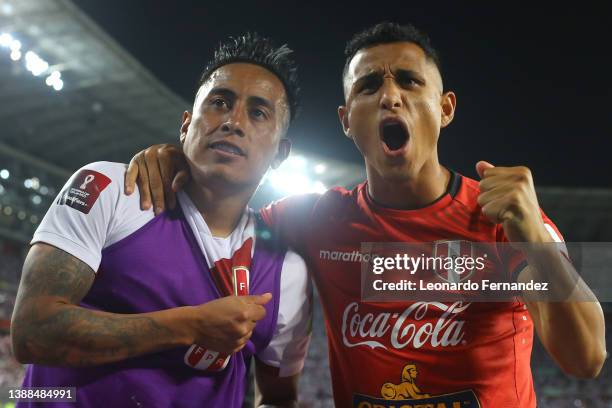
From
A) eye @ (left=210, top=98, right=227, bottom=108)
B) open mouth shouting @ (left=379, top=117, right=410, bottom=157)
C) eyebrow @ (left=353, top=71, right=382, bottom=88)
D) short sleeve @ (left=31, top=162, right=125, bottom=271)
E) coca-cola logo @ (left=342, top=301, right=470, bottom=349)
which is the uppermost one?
eyebrow @ (left=353, top=71, right=382, bottom=88)

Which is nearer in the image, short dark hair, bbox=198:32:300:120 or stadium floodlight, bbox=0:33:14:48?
short dark hair, bbox=198:32:300:120

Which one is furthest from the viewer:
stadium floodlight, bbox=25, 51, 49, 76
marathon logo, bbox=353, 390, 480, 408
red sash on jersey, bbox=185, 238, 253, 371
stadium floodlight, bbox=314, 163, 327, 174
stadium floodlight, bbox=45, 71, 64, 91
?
stadium floodlight, bbox=314, 163, 327, 174

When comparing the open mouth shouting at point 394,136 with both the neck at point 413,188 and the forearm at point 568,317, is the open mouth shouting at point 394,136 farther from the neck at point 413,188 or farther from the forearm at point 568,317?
the forearm at point 568,317

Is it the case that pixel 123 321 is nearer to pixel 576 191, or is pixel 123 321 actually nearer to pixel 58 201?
pixel 58 201

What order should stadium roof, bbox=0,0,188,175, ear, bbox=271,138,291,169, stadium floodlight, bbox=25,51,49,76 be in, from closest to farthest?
ear, bbox=271,138,291,169
stadium roof, bbox=0,0,188,175
stadium floodlight, bbox=25,51,49,76

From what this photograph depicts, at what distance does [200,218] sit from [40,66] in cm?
1581

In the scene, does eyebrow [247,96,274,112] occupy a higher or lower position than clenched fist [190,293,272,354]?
higher

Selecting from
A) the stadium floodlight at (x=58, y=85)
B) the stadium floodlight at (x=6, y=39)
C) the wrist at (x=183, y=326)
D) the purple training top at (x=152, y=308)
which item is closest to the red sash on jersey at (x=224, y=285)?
the purple training top at (x=152, y=308)

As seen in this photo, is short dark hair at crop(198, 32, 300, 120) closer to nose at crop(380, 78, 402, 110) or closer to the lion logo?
nose at crop(380, 78, 402, 110)

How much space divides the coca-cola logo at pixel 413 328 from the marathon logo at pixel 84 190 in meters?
1.32

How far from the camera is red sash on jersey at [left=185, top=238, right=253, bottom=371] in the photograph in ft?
7.32

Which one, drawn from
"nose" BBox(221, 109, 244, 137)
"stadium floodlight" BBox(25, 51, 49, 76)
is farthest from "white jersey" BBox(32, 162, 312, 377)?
"stadium floodlight" BBox(25, 51, 49, 76)

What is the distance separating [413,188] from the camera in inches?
106

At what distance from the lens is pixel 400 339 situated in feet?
8.19
